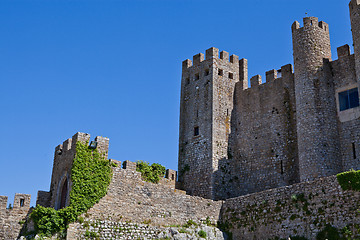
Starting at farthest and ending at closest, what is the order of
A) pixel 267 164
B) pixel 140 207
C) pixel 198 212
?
pixel 267 164, pixel 198 212, pixel 140 207

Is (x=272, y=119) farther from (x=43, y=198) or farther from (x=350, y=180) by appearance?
(x=43, y=198)

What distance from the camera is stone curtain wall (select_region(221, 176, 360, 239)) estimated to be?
71.8ft

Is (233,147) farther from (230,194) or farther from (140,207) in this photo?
(140,207)

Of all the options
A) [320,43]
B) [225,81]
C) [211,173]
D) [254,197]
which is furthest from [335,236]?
[225,81]

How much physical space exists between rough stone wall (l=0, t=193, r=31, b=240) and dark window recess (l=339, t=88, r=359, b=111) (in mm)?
17286

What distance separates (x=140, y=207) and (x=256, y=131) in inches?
375

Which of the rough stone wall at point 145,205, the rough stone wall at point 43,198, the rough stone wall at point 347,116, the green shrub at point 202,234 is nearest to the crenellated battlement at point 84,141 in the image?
the rough stone wall at point 145,205

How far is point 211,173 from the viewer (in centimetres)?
3008

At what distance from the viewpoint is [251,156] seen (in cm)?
3073

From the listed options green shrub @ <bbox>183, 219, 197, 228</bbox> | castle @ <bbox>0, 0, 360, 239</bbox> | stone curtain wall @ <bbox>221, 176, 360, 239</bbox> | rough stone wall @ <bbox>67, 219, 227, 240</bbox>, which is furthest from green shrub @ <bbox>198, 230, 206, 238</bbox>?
stone curtain wall @ <bbox>221, 176, 360, 239</bbox>

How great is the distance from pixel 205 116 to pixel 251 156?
389cm

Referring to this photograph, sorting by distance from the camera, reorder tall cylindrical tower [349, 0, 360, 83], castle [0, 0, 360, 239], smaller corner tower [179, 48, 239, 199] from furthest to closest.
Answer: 1. smaller corner tower [179, 48, 239, 199]
2. tall cylindrical tower [349, 0, 360, 83]
3. castle [0, 0, 360, 239]

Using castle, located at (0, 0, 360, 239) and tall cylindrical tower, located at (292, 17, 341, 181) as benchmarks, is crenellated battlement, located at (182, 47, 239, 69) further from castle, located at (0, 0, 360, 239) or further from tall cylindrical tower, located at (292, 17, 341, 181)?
tall cylindrical tower, located at (292, 17, 341, 181)

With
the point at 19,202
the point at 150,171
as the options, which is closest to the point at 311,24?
the point at 150,171
